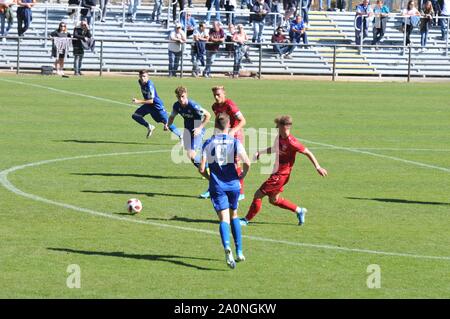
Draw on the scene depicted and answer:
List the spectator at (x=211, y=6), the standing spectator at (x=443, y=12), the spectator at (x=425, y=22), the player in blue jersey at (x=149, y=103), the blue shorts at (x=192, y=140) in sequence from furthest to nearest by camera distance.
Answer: the standing spectator at (x=443, y=12), the spectator at (x=425, y=22), the spectator at (x=211, y=6), the player in blue jersey at (x=149, y=103), the blue shorts at (x=192, y=140)

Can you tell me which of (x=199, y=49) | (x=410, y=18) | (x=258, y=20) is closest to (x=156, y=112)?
(x=199, y=49)

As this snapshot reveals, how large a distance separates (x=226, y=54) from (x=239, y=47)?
80cm

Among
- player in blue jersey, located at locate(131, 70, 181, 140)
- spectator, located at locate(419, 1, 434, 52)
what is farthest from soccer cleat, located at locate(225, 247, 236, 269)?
spectator, located at locate(419, 1, 434, 52)

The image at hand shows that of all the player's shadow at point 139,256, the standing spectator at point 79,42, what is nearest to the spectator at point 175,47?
the standing spectator at point 79,42

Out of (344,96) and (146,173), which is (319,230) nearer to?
(146,173)

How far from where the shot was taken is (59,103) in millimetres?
33344

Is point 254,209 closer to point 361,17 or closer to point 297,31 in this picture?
point 297,31

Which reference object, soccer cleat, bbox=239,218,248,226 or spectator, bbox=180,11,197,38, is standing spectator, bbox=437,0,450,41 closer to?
spectator, bbox=180,11,197,38

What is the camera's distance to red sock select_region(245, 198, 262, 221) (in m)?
16.4

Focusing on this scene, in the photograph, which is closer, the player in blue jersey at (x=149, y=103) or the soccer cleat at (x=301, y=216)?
the soccer cleat at (x=301, y=216)

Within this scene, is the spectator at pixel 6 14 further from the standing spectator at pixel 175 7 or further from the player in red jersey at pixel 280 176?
the player in red jersey at pixel 280 176

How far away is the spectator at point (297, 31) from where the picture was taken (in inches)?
1853

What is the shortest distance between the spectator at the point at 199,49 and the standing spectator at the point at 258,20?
2.91 metres

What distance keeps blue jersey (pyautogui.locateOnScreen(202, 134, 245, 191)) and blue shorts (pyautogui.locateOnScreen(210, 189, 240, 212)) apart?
0.17 ft
